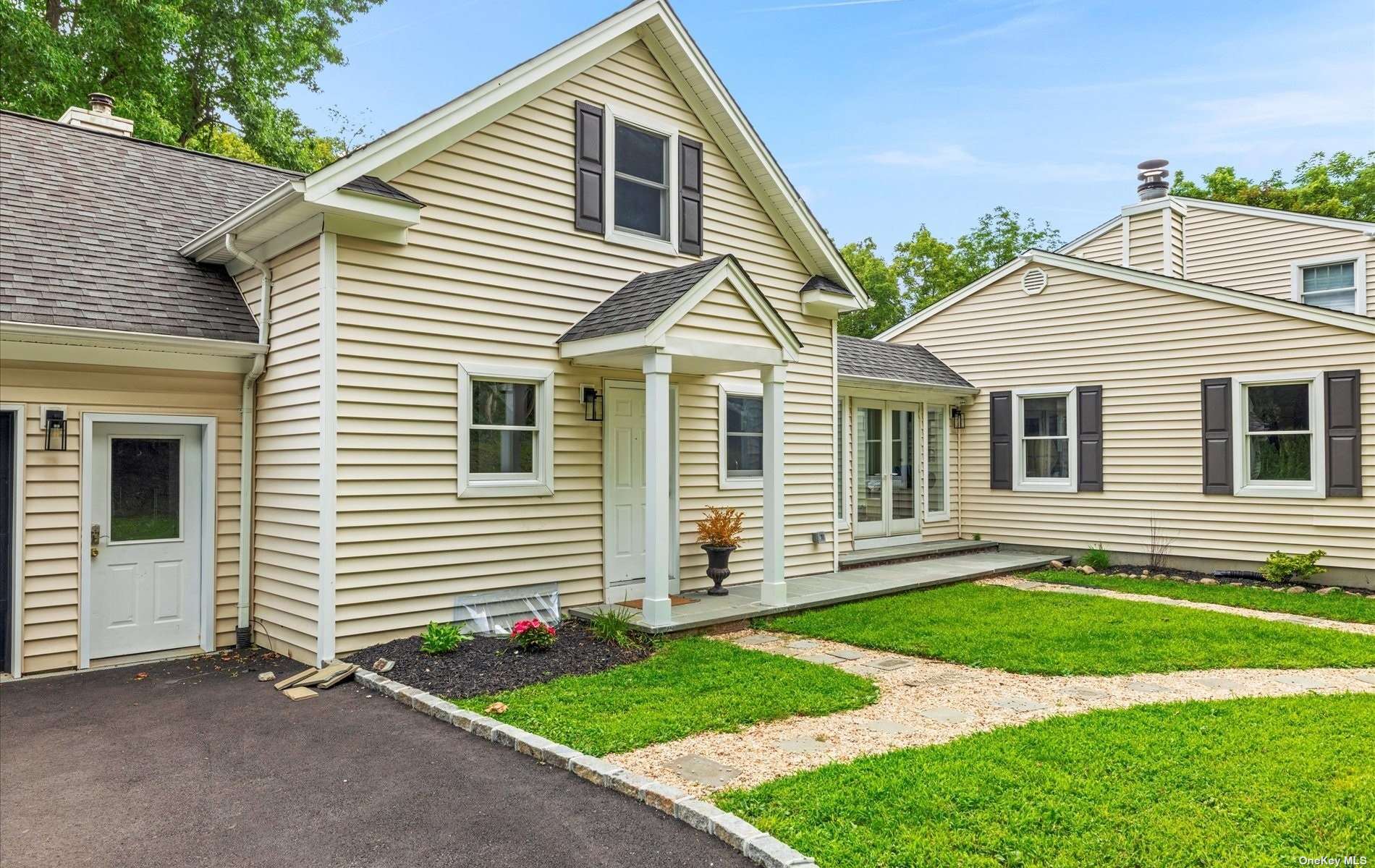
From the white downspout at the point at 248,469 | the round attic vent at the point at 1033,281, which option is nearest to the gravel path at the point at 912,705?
the white downspout at the point at 248,469

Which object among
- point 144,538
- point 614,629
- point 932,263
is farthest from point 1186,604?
point 932,263

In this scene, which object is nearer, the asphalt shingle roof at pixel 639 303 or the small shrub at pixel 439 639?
the small shrub at pixel 439 639

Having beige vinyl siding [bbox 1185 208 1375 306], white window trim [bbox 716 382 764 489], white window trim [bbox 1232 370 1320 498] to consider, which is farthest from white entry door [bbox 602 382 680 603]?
beige vinyl siding [bbox 1185 208 1375 306]

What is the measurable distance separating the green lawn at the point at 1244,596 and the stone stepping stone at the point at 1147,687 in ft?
13.0

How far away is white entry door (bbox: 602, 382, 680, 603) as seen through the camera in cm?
802

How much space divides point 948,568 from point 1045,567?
190cm

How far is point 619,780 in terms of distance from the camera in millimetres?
3947

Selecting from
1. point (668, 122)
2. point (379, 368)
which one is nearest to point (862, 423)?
point (668, 122)

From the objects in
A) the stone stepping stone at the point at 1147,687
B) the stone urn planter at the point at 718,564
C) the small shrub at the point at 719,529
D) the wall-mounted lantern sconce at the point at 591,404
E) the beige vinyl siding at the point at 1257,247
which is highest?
the beige vinyl siding at the point at 1257,247

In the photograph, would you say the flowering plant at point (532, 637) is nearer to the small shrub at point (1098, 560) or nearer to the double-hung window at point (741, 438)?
the double-hung window at point (741, 438)

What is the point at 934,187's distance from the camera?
3189cm

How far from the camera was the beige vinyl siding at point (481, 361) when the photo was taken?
639 cm

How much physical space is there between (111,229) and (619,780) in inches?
281

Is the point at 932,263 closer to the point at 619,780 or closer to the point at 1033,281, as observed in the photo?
the point at 1033,281
